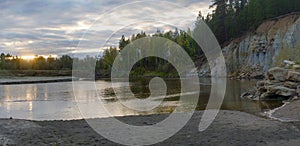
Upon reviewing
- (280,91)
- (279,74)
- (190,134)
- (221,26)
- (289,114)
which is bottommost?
(289,114)

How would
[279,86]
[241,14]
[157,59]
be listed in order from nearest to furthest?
[279,86], [241,14], [157,59]

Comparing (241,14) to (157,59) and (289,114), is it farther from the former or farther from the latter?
(289,114)

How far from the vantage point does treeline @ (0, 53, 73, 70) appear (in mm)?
161300

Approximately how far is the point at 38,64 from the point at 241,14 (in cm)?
11303

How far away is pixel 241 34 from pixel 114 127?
81.3 meters

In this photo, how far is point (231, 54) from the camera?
87625mm

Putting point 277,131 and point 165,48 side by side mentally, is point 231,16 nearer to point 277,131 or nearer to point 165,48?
point 165,48

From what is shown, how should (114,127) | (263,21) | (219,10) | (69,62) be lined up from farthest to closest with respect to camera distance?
(69,62) < (219,10) < (263,21) < (114,127)

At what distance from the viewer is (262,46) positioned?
76750 millimetres

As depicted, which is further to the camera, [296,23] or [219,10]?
[219,10]

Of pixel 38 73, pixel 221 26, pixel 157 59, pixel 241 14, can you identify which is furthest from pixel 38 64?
pixel 241 14

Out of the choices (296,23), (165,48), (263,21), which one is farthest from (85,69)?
(296,23)

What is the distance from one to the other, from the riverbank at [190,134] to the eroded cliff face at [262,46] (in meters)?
55.1

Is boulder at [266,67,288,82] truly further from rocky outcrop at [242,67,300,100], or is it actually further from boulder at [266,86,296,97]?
boulder at [266,86,296,97]
